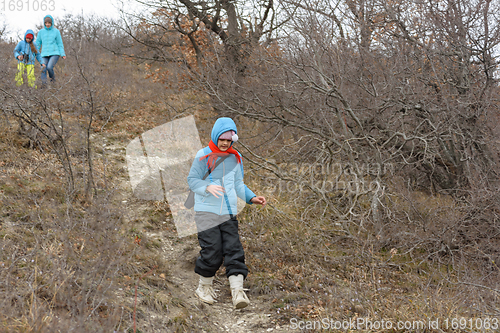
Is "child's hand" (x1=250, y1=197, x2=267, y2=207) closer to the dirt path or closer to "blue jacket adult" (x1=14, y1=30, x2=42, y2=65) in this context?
the dirt path

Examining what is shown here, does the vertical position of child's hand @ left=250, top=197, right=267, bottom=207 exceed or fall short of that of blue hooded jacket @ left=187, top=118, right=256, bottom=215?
it falls short

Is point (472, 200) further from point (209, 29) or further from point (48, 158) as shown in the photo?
point (209, 29)

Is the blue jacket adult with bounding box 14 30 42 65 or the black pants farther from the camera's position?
the blue jacket adult with bounding box 14 30 42 65

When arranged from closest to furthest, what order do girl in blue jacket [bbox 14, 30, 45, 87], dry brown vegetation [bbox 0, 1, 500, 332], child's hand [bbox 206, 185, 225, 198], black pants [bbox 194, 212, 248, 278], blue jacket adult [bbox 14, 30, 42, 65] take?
dry brown vegetation [bbox 0, 1, 500, 332] → child's hand [bbox 206, 185, 225, 198] → black pants [bbox 194, 212, 248, 278] → girl in blue jacket [bbox 14, 30, 45, 87] → blue jacket adult [bbox 14, 30, 42, 65]

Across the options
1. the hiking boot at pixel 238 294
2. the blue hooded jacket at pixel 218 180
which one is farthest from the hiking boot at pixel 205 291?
the blue hooded jacket at pixel 218 180

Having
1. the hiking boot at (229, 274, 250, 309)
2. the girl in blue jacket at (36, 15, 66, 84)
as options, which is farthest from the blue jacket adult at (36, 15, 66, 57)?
the hiking boot at (229, 274, 250, 309)

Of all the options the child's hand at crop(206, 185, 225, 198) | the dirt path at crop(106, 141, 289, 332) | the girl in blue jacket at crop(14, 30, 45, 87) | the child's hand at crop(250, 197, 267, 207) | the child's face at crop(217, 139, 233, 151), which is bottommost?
the dirt path at crop(106, 141, 289, 332)

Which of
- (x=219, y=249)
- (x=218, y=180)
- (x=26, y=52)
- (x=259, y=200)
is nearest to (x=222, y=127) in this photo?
(x=218, y=180)

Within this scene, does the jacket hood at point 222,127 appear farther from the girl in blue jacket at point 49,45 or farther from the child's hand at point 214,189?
the girl in blue jacket at point 49,45

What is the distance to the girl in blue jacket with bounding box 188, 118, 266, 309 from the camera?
3264 mm

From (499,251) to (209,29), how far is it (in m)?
7.20

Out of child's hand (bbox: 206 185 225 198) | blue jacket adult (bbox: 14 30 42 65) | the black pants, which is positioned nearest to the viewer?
child's hand (bbox: 206 185 225 198)

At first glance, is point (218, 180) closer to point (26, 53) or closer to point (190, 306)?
point (190, 306)

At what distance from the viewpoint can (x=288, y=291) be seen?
12.5 ft
